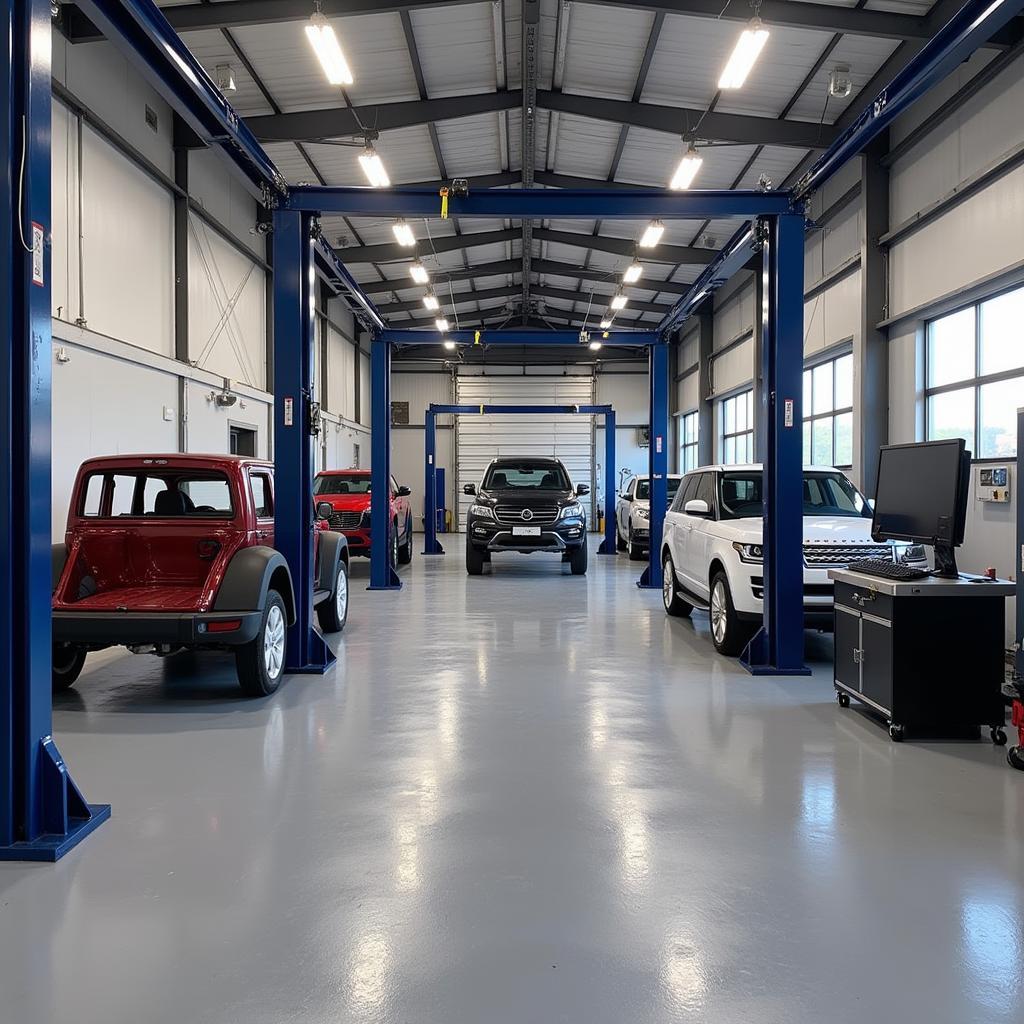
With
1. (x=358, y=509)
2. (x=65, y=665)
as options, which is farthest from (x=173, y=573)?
(x=358, y=509)

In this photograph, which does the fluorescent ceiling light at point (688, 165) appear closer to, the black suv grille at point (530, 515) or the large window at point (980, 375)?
the large window at point (980, 375)

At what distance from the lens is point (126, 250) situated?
9.70m

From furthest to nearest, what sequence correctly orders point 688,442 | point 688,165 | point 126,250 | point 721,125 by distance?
1. point 688,442
2. point 721,125
3. point 688,165
4. point 126,250

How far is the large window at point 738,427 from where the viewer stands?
17500 mm

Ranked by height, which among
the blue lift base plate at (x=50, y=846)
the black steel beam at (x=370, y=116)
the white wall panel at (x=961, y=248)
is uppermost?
the black steel beam at (x=370, y=116)

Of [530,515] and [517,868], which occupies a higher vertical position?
[530,515]

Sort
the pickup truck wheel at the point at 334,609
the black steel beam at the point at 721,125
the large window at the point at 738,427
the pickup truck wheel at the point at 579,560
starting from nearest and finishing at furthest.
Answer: the pickup truck wheel at the point at 334,609 < the black steel beam at the point at 721,125 < the pickup truck wheel at the point at 579,560 < the large window at the point at 738,427

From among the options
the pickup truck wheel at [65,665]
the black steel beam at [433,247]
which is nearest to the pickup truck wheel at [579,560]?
the pickup truck wheel at [65,665]

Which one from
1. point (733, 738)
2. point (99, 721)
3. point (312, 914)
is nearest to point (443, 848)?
point (312, 914)

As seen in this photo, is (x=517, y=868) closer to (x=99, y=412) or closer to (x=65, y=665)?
(x=65, y=665)

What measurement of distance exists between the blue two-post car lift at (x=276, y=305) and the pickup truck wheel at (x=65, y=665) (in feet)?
4.71

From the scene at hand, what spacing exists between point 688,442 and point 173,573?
19.2 meters

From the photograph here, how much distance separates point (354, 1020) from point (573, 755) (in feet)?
→ 7.17

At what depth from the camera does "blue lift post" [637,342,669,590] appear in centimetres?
1140
